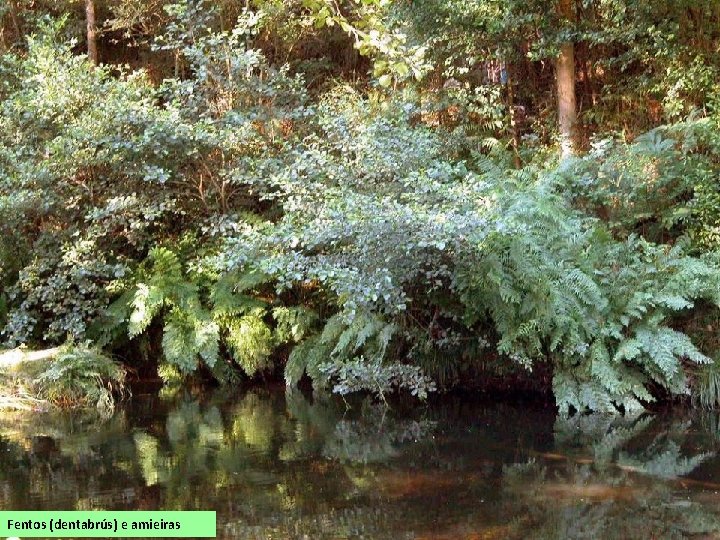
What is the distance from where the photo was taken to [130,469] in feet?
19.2

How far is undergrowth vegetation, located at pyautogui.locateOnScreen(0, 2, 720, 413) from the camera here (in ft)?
23.2

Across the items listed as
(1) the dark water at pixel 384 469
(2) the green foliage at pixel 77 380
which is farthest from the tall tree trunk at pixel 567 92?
(2) the green foliage at pixel 77 380

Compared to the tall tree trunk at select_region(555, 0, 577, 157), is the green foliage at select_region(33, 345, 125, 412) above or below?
below

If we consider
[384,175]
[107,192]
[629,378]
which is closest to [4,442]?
[107,192]

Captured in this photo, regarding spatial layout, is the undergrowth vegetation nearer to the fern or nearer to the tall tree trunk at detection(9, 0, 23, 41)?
the fern

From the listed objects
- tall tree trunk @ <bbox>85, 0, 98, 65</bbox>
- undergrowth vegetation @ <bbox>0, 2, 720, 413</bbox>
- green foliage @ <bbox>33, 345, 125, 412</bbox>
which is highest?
tall tree trunk @ <bbox>85, 0, 98, 65</bbox>

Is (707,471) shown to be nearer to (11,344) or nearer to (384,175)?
(384,175)

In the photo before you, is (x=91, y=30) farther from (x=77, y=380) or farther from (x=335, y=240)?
(x=335, y=240)

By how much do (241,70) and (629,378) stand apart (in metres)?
6.27

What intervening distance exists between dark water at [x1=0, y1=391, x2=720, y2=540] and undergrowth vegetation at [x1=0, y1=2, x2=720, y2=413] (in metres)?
0.58

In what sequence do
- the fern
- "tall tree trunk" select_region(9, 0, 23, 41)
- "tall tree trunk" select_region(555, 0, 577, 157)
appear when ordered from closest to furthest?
the fern
"tall tree trunk" select_region(555, 0, 577, 157)
"tall tree trunk" select_region(9, 0, 23, 41)

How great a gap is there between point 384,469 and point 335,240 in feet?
7.75

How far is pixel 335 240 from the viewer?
23.6 ft

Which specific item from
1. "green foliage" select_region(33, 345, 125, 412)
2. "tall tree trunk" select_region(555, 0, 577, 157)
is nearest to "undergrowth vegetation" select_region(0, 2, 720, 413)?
"green foliage" select_region(33, 345, 125, 412)
